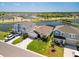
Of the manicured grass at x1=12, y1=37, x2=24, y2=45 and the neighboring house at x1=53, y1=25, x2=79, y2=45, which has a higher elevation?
the neighboring house at x1=53, y1=25, x2=79, y2=45

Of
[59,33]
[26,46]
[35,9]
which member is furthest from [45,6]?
[26,46]

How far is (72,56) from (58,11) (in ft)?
2.15

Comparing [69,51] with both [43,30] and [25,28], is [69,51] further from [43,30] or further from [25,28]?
[25,28]

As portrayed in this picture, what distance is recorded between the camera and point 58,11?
2068 millimetres

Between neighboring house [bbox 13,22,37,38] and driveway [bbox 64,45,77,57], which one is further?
neighboring house [bbox 13,22,37,38]

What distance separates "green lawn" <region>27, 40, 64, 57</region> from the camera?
1.96m

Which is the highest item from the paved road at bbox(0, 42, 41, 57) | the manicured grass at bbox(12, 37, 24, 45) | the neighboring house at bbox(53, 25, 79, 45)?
the neighboring house at bbox(53, 25, 79, 45)

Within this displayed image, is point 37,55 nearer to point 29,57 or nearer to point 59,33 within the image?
point 29,57

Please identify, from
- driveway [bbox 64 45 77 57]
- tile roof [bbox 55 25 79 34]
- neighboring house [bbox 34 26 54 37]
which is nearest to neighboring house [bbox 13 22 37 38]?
neighboring house [bbox 34 26 54 37]

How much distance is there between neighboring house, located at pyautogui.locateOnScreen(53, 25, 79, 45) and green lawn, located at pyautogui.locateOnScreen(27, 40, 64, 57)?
0.14 meters

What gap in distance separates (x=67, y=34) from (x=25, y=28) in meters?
0.60

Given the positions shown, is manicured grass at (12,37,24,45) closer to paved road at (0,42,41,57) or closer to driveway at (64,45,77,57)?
paved road at (0,42,41,57)

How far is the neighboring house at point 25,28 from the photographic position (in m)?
2.05

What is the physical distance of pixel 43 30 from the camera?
202 centimetres
